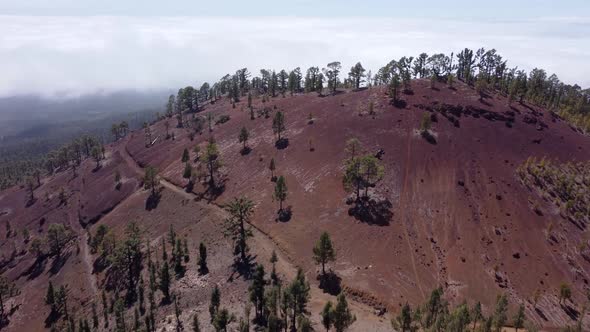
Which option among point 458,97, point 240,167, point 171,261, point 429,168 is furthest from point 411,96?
point 171,261

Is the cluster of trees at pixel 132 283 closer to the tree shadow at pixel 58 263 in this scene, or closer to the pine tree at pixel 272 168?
the tree shadow at pixel 58 263

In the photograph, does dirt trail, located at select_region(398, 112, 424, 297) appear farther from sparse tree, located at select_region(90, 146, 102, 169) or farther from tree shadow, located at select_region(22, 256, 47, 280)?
sparse tree, located at select_region(90, 146, 102, 169)

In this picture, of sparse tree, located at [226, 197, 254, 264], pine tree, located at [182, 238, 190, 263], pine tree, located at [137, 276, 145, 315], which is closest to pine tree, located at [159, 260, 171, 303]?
pine tree, located at [137, 276, 145, 315]

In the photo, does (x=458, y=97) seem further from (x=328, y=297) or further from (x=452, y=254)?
(x=328, y=297)

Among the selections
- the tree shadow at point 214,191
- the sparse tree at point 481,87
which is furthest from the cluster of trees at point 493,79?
the tree shadow at point 214,191

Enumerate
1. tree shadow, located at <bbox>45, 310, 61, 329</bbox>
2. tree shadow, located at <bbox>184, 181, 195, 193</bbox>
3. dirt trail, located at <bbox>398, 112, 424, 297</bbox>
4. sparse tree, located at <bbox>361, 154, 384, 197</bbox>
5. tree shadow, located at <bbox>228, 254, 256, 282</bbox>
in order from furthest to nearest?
tree shadow, located at <bbox>184, 181, 195, 193</bbox>
sparse tree, located at <bbox>361, 154, 384, 197</bbox>
tree shadow, located at <bbox>45, 310, 61, 329</bbox>
tree shadow, located at <bbox>228, 254, 256, 282</bbox>
dirt trail, located at <bbox>398, 112, 424, 297</bbox>
